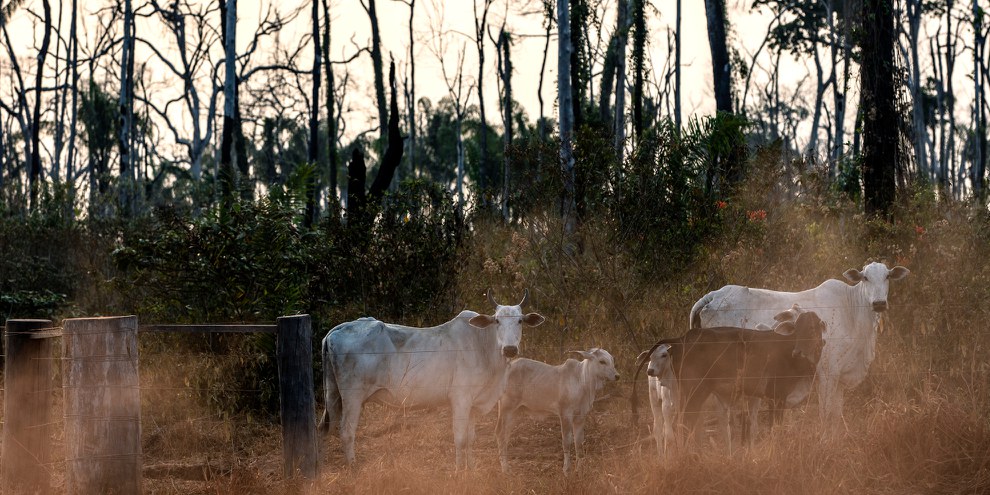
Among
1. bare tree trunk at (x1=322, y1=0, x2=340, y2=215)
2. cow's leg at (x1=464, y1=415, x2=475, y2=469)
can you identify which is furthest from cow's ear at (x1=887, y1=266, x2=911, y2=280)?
bare tree trunk at (x1=322, y1=0, x2=340, y2=215)

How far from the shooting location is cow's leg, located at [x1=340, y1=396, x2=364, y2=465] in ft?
26.2

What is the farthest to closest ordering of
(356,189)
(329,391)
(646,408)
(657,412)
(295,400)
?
(356,189), (646,408), (329,391), (657,412), (295,400)

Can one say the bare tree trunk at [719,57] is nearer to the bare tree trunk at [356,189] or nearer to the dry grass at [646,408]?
the dry grass at [646,408]

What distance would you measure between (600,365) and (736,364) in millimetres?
1356

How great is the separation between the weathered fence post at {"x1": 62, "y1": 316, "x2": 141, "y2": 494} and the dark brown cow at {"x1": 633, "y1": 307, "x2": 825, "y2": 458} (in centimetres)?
376

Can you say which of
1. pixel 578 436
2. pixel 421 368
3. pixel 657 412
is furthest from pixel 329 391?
pixel 657 412

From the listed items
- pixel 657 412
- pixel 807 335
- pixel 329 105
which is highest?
pixel 329 105

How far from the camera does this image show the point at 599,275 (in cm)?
1118

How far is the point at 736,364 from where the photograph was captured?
7.77m

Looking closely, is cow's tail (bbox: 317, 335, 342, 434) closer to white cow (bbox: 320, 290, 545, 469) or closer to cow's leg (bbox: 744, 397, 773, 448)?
white cow (bbox: 320, 290, 545, 469)

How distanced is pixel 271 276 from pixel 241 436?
6.81 ft

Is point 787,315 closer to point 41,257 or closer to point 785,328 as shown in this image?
point 785,328

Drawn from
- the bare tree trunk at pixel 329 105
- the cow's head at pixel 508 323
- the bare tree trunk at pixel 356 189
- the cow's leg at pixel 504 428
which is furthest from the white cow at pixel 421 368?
the bare tree trunk at pixel 329 105

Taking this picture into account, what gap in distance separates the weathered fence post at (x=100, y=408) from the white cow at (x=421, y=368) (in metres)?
1.96
